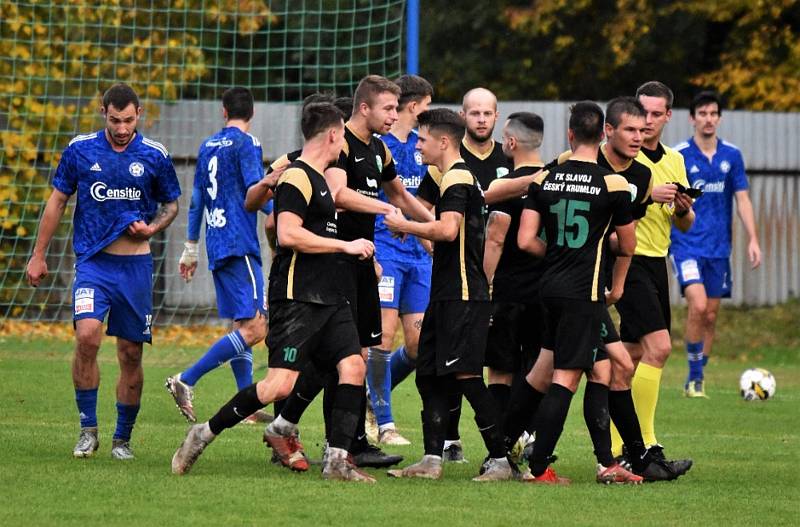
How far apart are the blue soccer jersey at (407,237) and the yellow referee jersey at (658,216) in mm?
1824

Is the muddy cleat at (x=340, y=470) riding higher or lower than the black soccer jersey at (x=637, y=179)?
lower

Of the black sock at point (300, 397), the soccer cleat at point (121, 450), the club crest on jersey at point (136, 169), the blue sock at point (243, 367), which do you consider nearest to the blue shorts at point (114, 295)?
the club crest on jersey at point (136, 169)

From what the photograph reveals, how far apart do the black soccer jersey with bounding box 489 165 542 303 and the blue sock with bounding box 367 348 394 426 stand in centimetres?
126

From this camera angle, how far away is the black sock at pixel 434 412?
8312 mm

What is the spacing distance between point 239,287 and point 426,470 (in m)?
3.38

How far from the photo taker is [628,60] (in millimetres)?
25375

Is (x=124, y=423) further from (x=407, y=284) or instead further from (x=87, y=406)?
(x=407, y=284)

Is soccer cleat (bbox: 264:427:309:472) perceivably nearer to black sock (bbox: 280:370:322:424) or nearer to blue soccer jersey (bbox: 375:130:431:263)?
black sock (bbox: 280:370:322:424)

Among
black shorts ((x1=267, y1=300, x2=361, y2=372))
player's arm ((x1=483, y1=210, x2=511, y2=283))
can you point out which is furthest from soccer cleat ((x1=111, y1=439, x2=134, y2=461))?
player's arm ((x1=483, y1=210, x2=511, y2=283))

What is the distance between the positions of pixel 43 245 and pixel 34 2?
8.68m

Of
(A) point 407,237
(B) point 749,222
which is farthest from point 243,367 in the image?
(B) point 749,222

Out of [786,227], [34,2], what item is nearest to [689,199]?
[34,2]

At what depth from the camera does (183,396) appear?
1061cm

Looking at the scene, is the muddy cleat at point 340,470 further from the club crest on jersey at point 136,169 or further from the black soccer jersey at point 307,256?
the club crest on jersey at point 136,169
